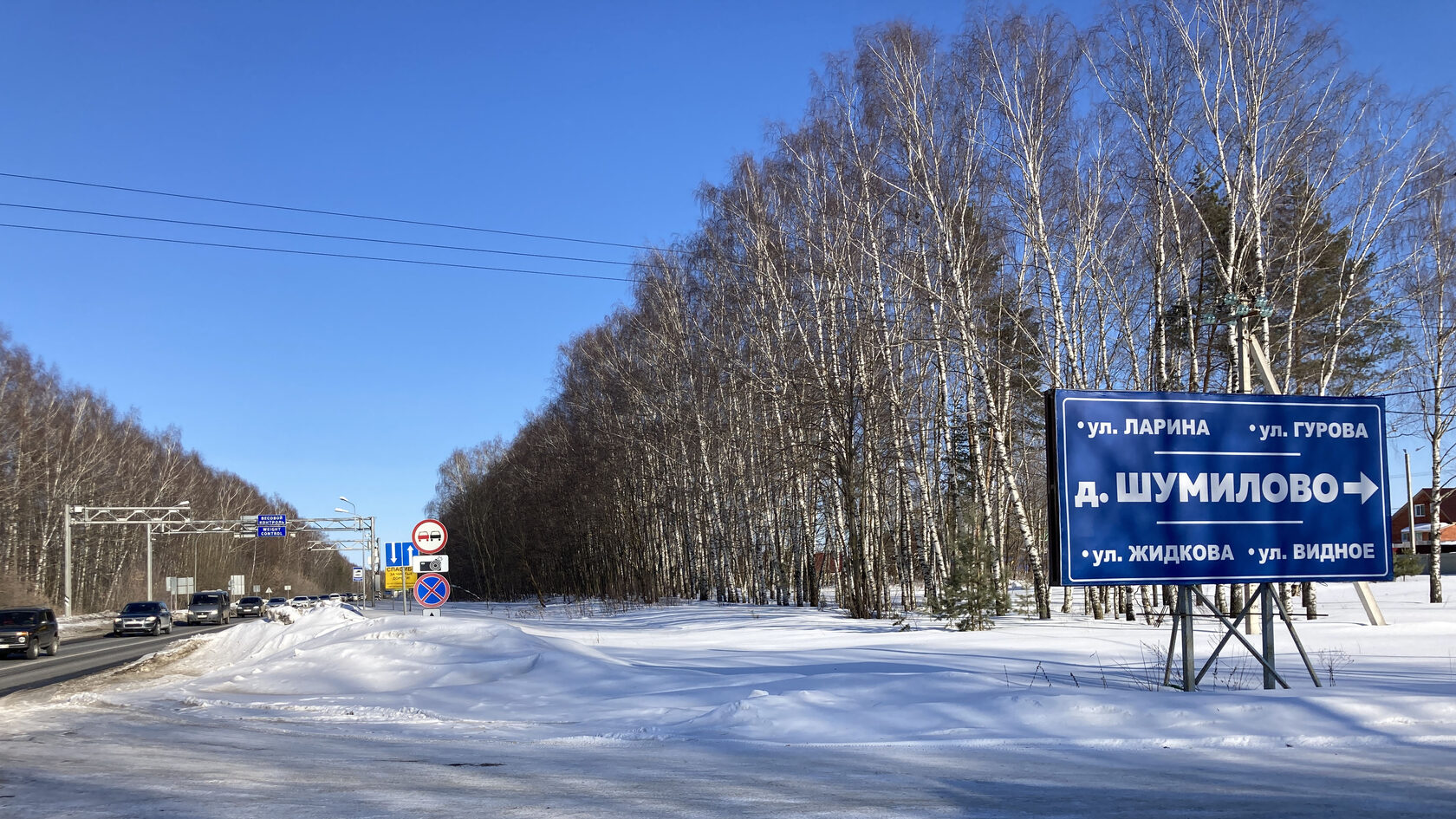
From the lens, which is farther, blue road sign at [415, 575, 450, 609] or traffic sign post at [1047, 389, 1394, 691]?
blue road sign at [415, 575, 450, 609]

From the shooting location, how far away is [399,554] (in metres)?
20.6

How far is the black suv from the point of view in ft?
96.6

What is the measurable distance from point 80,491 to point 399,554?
6266 cm

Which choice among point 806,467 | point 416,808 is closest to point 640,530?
point 806,467

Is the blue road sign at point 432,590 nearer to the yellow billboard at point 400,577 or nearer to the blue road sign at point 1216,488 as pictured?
the yellow billboard at point 400,577

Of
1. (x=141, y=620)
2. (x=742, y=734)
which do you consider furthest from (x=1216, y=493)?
(x=141, y=620)

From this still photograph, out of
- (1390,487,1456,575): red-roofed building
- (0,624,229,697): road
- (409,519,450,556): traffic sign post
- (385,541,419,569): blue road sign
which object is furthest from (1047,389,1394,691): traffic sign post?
(1390,487,1456,575): red-roofed building

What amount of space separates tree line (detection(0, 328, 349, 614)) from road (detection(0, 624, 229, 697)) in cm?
1958

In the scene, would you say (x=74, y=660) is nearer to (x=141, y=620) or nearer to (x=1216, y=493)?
(x=141, y=620)

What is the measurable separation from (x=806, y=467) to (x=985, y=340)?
20.8ft

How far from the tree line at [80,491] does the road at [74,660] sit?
1958 centimetres

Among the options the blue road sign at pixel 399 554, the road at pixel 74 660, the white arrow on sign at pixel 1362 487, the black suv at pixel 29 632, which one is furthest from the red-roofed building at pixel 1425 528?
the black suv at pixel 29 632

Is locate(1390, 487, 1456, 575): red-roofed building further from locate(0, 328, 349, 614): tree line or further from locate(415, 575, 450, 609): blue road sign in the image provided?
locate(0, 328, 349, 614): tree line

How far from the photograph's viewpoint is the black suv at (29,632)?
29453 millimetres
